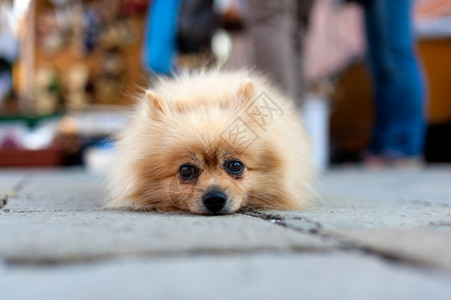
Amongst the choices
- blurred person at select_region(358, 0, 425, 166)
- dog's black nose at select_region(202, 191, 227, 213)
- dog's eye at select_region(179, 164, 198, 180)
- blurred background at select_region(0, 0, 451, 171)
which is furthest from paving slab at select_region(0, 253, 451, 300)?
blurred background at select_region(0, 0, 451, 171)

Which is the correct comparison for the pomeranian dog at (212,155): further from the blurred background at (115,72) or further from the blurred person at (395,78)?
the blurred background at (115,72)

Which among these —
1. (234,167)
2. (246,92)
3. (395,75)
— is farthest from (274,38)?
(234,167)

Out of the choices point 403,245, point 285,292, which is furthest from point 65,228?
point 403,245

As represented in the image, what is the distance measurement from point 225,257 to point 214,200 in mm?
911

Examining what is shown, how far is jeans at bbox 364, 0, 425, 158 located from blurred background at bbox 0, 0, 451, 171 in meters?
1.35

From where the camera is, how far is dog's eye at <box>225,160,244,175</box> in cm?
224

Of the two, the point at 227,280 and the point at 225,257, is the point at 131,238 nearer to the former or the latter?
the point at 225,257

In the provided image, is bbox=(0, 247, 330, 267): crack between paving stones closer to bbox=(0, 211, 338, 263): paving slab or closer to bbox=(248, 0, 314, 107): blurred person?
bbox=(0, 211, 338, 263): paving slab

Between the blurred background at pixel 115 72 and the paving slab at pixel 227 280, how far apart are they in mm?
4653

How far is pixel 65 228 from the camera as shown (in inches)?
57.5

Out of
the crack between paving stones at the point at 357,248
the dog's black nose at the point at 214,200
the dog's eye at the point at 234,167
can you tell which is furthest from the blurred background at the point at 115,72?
the crack between paving stones at the point at 357,248

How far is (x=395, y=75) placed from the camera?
440 cm

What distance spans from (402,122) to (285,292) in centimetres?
387

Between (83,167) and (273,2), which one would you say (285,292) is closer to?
(273,2)
